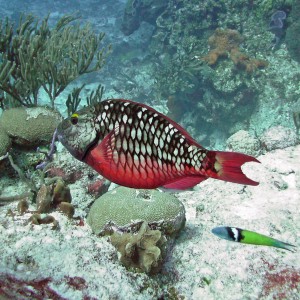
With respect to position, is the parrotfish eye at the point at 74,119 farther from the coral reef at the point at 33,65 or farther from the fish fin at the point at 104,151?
the coral reef at the point at 33,65

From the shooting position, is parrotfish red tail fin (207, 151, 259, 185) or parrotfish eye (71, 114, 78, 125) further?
parrotfish eye (71, 114, 78, 125)

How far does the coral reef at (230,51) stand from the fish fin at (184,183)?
34.1 feet

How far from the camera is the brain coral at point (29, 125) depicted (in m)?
4.14

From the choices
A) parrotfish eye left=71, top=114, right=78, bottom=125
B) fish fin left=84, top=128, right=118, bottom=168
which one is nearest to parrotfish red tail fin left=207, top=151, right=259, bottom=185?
fish fin left=84, top=128, right=118, bottom=168

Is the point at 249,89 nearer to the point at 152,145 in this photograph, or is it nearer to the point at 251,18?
the point at 251,18

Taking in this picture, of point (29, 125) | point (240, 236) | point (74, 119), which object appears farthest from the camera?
point (29, 125)

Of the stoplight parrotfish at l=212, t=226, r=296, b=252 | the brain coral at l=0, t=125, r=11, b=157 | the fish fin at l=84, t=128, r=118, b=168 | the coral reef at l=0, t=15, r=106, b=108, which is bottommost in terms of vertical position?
the brain coral at l=0, t=125, r=11, b=157

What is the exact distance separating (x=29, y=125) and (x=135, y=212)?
6.61 feet

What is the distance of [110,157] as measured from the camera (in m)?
1.64

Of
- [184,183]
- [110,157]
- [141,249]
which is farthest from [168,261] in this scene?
[110,157]

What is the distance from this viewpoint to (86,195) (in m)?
4.13

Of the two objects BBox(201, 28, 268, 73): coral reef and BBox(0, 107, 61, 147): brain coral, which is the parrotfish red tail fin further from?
BBox(201, 28, 268, 73): coral reef

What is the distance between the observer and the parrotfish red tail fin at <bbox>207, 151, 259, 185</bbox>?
1.38m

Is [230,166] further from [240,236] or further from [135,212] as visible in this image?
[135,212]
